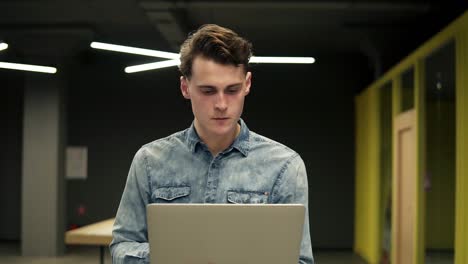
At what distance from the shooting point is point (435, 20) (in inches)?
267

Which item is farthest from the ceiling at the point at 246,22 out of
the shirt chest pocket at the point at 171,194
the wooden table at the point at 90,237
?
the shirt chest pocket at the point at 171,194

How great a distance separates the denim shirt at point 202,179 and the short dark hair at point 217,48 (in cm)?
21

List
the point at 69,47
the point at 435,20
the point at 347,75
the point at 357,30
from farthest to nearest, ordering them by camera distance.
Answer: the point at 347,75 → the point at 69,47 → the point at 357,30 → the point at 435,20

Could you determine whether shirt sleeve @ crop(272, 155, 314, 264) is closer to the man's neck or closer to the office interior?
the man's neck

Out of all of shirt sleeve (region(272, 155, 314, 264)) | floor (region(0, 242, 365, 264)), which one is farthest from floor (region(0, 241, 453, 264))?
shirt sleeve (region(272, 155, 314, 264))

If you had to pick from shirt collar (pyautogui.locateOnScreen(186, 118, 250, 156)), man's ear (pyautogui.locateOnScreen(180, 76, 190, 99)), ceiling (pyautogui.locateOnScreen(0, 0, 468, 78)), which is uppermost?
ceiling (pyautogui.locateOnScreen(0, 0, 468, 78))

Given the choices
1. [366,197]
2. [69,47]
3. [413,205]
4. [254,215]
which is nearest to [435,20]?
[413,205]

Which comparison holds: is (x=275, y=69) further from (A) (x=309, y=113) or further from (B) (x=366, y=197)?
(B) (x=366, y=197)

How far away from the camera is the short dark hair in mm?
1499

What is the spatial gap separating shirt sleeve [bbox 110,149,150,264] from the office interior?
334 centimetres

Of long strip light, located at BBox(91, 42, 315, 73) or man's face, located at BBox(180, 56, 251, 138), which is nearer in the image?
man's face, located at BBox(180, 56, 251, 138)

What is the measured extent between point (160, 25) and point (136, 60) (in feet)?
11.2

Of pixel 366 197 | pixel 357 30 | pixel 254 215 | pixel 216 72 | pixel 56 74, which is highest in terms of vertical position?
pixel 357 30

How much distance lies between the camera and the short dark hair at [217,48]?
4.92ft
